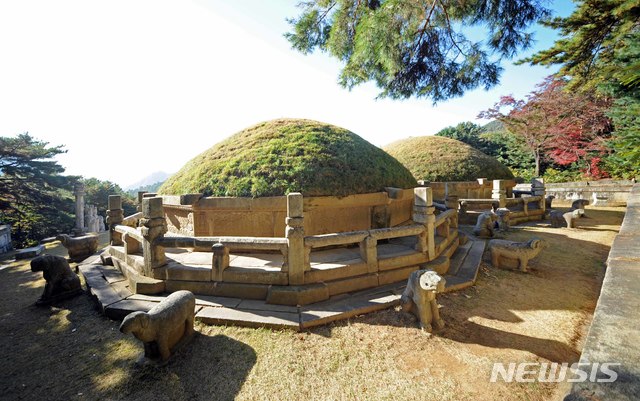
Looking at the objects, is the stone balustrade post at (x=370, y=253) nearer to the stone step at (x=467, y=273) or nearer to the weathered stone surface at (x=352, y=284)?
the weathered stone surface at (x=352, y=284)

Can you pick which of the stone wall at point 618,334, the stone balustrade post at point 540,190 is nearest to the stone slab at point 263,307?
the stone wall at point 618,334

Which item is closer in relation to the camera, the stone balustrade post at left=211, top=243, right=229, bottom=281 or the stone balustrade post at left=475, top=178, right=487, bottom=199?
the stone balustrade post at left=211, top=243, right=229, bottom=281

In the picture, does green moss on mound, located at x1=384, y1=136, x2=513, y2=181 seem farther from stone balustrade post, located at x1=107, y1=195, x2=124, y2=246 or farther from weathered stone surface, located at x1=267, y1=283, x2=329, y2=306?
stone balustrade post, located at x1=107, y1=195, x2=124, y2=246

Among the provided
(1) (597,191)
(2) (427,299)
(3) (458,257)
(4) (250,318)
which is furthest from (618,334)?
(1) (597,191)

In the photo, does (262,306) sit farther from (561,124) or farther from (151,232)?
(561,124)

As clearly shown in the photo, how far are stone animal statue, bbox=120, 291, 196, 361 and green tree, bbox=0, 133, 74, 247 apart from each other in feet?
76.1

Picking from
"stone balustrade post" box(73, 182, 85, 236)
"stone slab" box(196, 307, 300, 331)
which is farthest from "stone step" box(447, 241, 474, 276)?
"stone balustrade post" box(73, 182, 85, 236)

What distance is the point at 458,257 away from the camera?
7.46m

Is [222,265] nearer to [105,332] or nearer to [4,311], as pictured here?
[105,332]

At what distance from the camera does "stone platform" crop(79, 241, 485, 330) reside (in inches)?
177

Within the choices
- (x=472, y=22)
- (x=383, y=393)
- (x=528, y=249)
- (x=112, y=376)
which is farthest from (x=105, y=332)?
(x=472, y=22)

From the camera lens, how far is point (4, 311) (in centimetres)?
600

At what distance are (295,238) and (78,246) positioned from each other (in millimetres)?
9387

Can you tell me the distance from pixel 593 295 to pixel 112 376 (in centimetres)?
925
